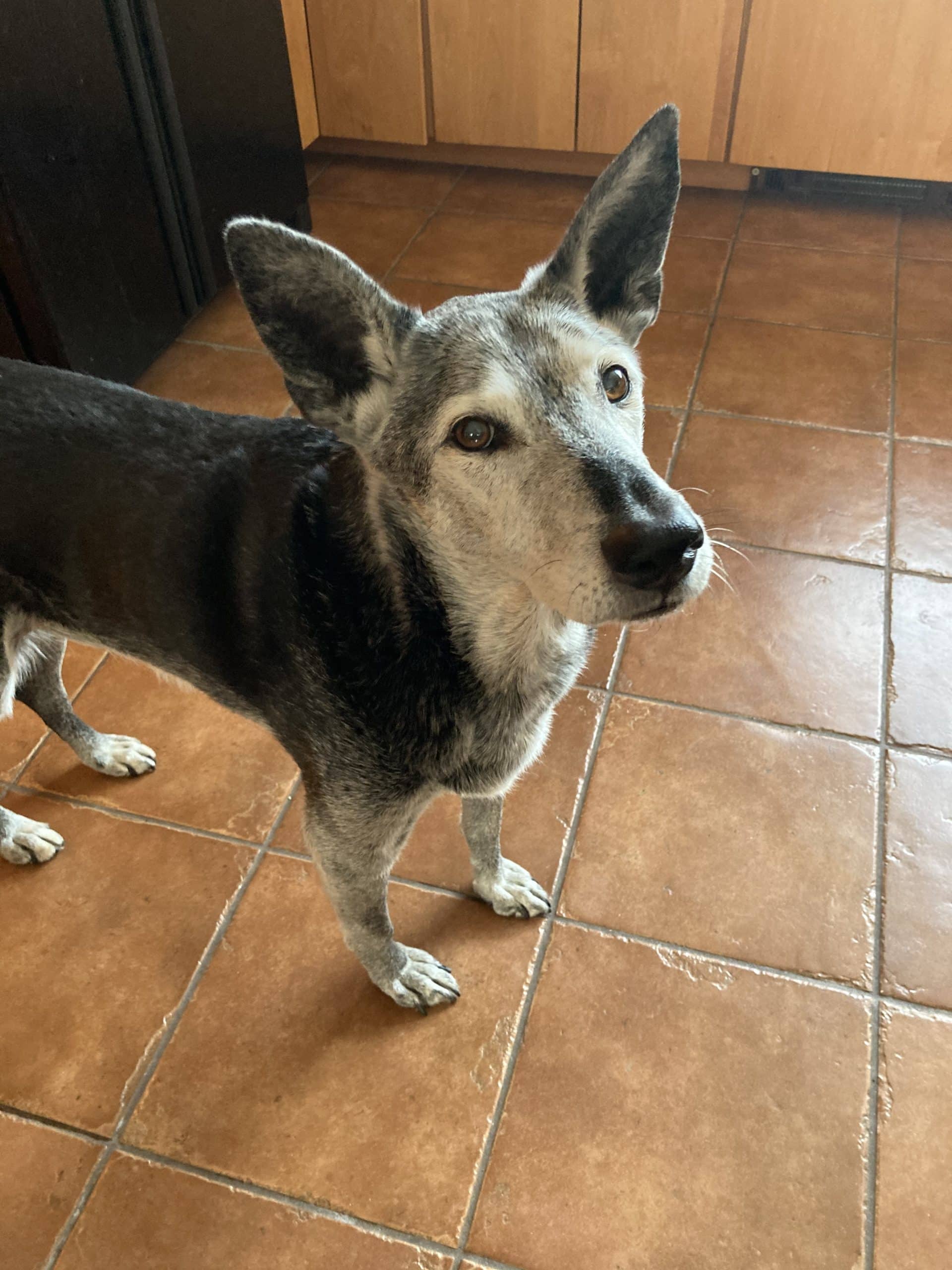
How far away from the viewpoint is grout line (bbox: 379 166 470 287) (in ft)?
12.2

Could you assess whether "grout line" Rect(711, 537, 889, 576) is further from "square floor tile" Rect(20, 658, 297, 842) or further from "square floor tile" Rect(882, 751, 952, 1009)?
"square floor tile" Rect(20, 658, 297, 842)

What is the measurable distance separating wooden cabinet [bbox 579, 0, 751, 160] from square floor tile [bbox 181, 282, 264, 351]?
159cm

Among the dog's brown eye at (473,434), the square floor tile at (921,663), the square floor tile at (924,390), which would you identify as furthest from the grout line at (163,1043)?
the square floor tile at (924,390)

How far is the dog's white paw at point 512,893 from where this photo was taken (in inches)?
79.0

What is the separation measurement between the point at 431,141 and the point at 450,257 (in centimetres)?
89

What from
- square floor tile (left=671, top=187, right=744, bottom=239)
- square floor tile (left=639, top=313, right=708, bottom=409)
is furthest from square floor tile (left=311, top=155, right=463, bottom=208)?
square floor tile (left=639, top=313, right=708, bottom=409)

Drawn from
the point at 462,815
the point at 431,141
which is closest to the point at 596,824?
the point at 462,815

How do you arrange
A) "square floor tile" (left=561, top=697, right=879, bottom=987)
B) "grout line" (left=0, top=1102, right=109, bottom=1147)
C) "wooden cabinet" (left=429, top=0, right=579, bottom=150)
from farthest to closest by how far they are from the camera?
1. "wooden cabinet" (left=429, top=0, right=579, bottom=150)
2. "square floor tile" (left=561, top=697, right=879, bottom=987)
3. "grout line" (left=0, top=1102, right=109, bottom=1147)

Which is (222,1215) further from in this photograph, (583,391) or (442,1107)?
(583,391)

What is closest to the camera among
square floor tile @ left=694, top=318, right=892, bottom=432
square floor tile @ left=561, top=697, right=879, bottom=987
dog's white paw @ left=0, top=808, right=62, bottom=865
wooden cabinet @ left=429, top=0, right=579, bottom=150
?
square floor tile @ left=561, top=697, right=879, bottom=987

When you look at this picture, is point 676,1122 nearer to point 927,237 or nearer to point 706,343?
point 706,343

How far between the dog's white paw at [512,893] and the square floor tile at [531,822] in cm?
7

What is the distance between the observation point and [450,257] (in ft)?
12.5

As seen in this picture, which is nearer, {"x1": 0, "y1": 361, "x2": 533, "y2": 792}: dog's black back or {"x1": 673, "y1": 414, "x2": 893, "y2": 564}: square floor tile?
{"x1": 0, "y1": 361, "x2": 533, "y2": 792}: dog's black back
